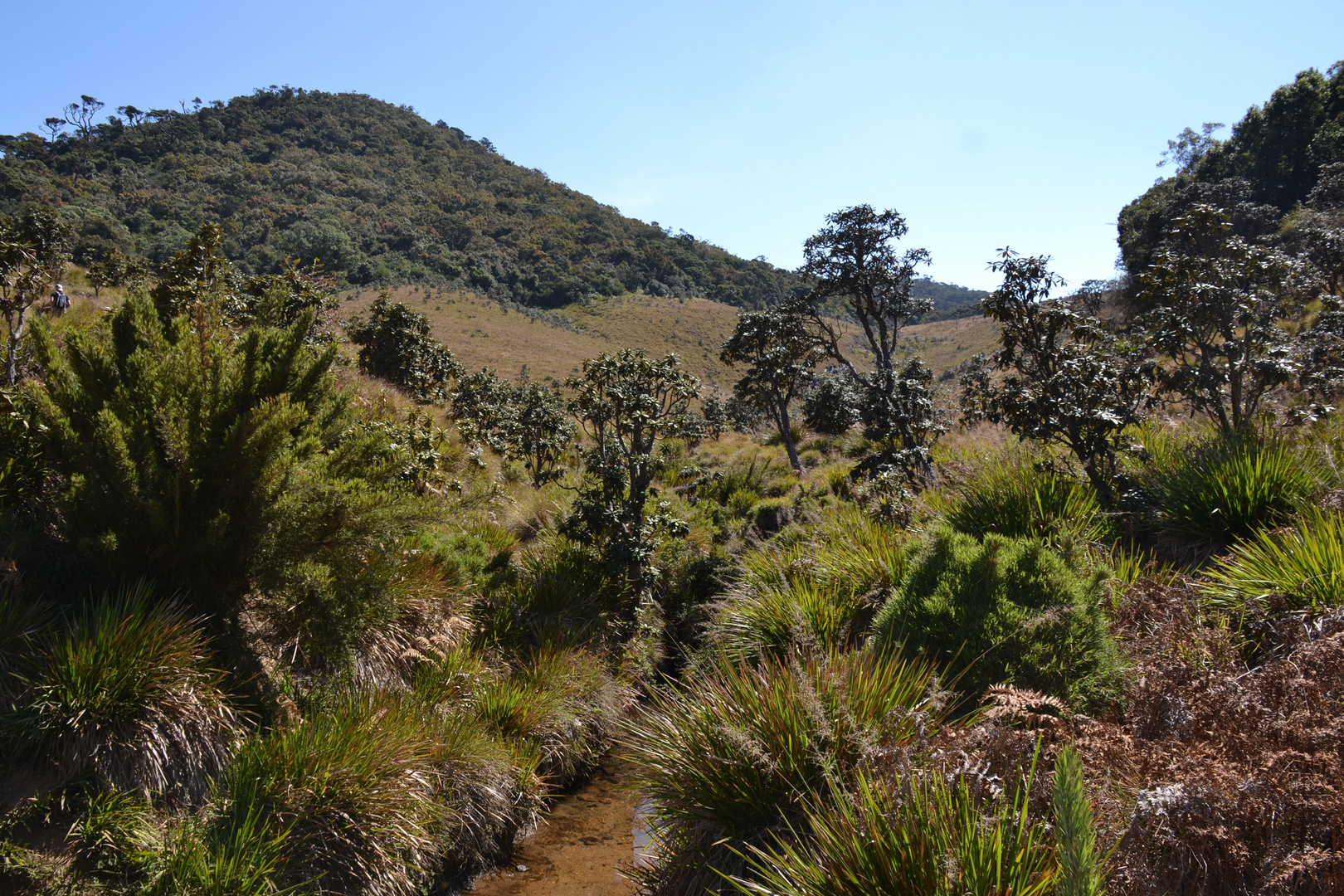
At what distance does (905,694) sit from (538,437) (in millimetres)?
11849

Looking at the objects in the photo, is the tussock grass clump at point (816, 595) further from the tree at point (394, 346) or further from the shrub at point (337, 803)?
the tree at point (394, 346)

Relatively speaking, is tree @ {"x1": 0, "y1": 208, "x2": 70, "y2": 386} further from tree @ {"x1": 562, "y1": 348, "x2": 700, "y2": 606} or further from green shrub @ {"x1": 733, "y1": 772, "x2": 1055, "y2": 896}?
green shrub @ {"x1": 733, "y1": 772, "x2": 1055, "y2": 896}

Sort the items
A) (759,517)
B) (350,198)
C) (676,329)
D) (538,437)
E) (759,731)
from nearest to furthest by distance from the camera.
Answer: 1. (759,731)
2. (759,517)
3. (538,437)
4. (676,329)
5. (350,198)

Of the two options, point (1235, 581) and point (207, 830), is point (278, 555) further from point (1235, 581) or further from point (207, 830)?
point (1235, 581)

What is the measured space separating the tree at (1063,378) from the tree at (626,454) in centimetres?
424

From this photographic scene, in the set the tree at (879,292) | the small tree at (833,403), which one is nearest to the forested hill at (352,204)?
the small tree at (833,403)

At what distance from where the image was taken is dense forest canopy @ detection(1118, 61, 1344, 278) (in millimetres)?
33000

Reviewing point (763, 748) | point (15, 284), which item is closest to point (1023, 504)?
point (763, 748)

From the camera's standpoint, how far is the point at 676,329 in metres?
76.1

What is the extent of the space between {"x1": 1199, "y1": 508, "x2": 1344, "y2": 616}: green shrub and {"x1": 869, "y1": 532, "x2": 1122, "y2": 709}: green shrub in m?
0.78

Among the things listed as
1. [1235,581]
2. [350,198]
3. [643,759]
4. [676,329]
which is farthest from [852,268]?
[350,198]

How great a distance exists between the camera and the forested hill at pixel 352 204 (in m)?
75.4

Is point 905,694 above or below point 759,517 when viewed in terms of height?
above

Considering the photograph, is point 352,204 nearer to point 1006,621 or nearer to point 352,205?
point 352,205
